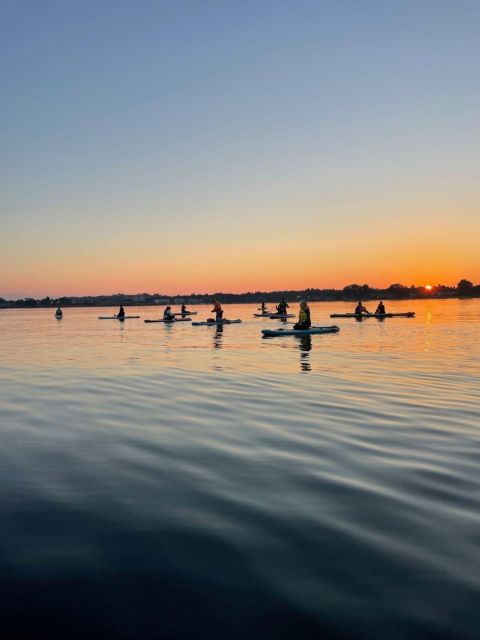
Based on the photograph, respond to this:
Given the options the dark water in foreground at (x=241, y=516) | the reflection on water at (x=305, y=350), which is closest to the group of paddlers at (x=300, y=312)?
the reflection on water at (x=305, y=350)

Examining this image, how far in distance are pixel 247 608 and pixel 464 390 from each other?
43.6ft

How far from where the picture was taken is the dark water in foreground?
13.8ft

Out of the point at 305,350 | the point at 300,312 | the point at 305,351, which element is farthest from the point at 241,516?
the point at 300,312

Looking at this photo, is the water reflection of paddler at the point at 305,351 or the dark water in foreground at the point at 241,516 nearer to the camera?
the dark water in foreground at the point at 241,516

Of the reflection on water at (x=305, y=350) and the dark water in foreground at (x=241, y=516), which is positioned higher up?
the dark water in foreground at (x=241, y=516)

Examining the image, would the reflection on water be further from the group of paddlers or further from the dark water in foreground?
the dark water in foreground

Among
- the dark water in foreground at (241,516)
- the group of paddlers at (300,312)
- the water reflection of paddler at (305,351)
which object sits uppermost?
the group of paddlers at (300,312)

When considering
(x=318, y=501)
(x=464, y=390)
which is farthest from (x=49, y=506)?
(x=464, y=390)

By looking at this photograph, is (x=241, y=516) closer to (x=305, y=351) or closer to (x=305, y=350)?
(x=305, y=351)

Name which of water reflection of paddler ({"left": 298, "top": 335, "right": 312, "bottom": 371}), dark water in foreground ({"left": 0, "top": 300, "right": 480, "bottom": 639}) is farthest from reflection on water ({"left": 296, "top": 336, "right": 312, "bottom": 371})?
dark water in foreground ({"left": 0, "top": 300, "right": 480, "bottom": 639})

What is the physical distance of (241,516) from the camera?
620cm

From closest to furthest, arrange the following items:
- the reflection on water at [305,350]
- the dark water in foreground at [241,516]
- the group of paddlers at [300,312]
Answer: the dark water in foreground at [241,516], the reflection on water at [305,350], the group of paddlers at [300,312]

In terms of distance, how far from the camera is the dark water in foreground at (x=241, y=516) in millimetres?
4199

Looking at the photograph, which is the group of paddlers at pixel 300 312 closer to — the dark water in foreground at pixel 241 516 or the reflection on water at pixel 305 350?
the reflection on water at pixel 305 350
